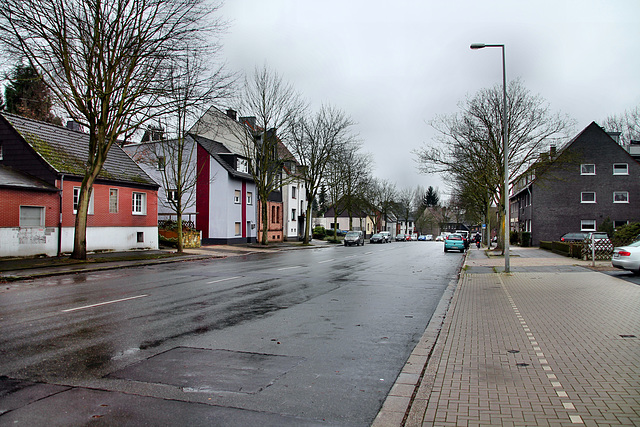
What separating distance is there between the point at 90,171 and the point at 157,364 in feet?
59.0

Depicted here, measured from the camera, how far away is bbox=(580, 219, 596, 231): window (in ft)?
152

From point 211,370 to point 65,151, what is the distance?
2525cm

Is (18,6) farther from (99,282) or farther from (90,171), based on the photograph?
(99,282)

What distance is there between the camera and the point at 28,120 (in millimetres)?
26234

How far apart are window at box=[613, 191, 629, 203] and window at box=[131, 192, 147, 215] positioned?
4210cm

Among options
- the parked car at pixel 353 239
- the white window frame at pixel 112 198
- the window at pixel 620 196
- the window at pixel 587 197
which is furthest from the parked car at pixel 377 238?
the white window frame at pixel 112 198

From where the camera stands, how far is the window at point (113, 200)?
92.7ft

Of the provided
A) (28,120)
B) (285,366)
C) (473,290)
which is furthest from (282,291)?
(28,120)

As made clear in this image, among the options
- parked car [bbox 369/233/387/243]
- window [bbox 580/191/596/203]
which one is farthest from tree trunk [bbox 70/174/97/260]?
parked car [bbox 369/233/387/243]

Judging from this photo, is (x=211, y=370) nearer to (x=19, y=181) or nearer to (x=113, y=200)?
(x=19, y=181)

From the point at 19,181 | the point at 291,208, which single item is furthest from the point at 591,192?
the point at 19,181

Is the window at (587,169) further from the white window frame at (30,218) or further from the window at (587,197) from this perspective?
the white window frame at (30,218)

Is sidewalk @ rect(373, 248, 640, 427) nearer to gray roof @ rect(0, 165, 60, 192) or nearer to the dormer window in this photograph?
gray roof @ rect(0, 165, 60, 192)

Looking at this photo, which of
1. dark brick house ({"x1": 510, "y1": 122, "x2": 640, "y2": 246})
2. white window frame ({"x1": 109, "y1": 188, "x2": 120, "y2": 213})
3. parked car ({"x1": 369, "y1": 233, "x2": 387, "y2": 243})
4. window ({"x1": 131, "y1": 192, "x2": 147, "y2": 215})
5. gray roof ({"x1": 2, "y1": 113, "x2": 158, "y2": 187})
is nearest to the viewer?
gray roof ({"x1": 2, "y1": 113, "x2": 158, "y2": 187})
